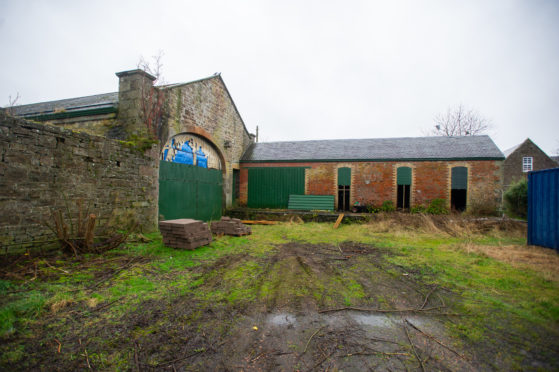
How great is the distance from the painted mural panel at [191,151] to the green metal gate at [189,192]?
0.27 meters

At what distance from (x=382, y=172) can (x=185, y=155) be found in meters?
10.3

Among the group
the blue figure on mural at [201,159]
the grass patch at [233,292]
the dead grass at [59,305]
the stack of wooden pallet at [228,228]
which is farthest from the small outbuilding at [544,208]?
the blue figure on mural at [201,159]

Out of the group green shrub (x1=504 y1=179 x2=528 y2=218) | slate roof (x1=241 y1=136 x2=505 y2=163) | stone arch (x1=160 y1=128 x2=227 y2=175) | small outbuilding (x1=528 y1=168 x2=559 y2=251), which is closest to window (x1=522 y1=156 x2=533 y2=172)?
slate roof (x1=241 y1=136 x2=505 y2=163)

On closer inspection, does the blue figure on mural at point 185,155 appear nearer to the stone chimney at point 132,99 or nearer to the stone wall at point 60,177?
the stone chimney at point 132,99

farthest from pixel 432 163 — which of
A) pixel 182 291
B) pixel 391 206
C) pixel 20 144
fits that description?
pixel 20 144

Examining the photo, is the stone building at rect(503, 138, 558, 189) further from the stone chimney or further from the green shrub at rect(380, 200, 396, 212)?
the stone chimney

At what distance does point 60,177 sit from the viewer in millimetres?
5426

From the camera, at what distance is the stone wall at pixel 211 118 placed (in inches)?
376

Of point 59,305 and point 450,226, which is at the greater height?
point 450,226

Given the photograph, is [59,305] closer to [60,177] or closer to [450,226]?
[60,177]

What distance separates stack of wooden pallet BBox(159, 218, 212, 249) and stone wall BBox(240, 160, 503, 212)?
9209 millimetres

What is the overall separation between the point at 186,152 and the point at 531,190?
11359 millimetres

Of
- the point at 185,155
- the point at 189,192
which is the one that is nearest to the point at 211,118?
the point at 185,155

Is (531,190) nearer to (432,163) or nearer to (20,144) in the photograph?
(432,163)
